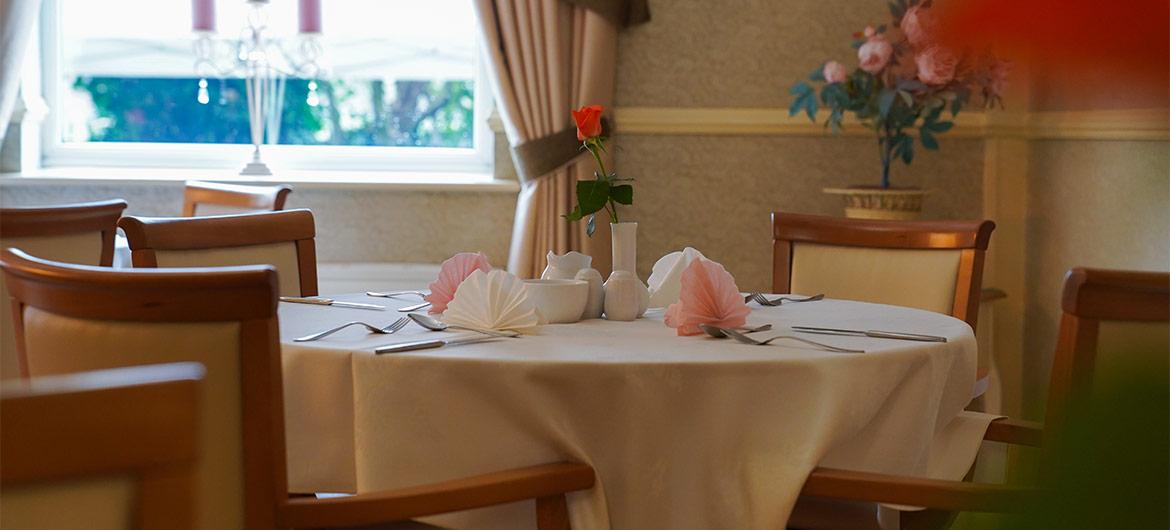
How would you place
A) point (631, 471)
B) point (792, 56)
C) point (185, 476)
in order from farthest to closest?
point (792, 56)
point (631, 471)
point (185, 476)

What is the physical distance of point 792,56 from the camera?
4.22 metres

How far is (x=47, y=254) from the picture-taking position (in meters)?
2.73

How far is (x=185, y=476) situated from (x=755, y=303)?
1.73 meters

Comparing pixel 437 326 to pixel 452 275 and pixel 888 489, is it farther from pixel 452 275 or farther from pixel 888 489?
pixel 888 489

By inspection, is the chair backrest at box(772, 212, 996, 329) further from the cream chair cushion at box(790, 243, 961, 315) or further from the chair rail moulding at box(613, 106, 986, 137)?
the chair rail moulding at box(613, 106, 986, 137)

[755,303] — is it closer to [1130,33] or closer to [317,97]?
[1130,33]

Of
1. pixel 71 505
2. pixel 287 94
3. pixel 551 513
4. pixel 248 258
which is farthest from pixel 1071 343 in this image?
pixel 287 94

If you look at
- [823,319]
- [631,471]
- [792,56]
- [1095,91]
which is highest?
[792,56]

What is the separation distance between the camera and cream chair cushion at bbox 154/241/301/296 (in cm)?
252

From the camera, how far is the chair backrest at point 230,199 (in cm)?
343

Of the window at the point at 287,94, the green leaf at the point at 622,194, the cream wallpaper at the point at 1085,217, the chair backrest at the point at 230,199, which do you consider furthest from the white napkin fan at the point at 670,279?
the window at the point at 287,94

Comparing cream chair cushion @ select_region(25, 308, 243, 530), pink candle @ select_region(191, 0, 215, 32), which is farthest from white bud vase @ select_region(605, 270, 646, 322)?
pink candle @ select_region(191, 0, 215, 32)

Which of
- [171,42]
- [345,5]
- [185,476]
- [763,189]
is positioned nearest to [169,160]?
[171,42]

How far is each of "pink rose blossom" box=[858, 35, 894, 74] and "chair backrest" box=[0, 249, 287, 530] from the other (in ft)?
8.56
